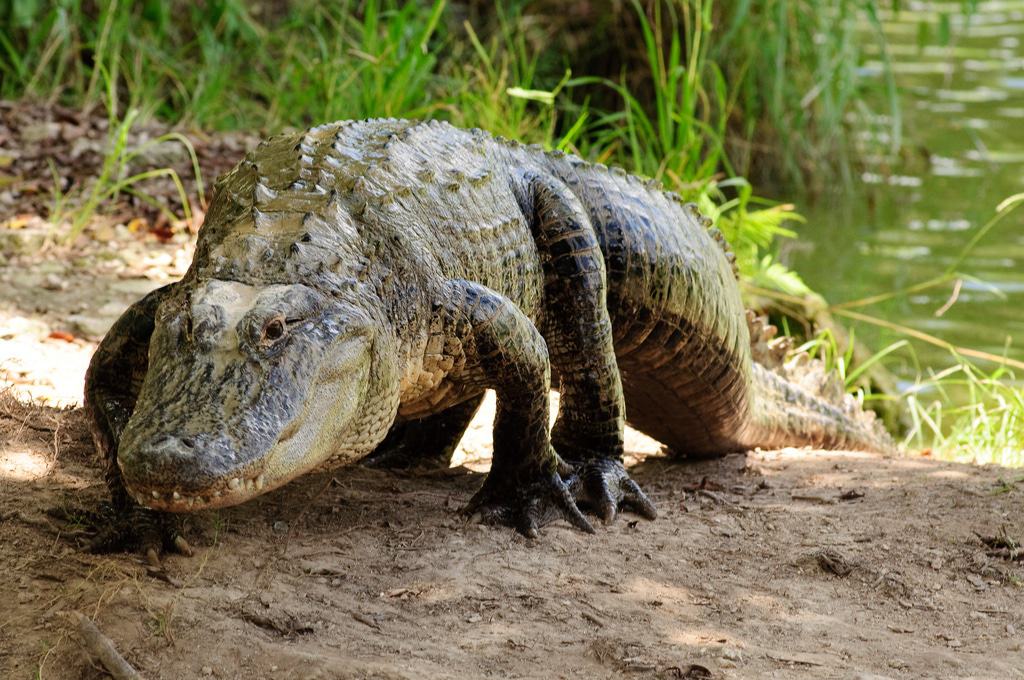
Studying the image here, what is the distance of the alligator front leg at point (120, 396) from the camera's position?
3150 millimetres

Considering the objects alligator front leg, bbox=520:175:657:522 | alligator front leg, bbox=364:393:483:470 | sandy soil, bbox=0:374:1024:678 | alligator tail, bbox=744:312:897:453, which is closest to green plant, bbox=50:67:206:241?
alligator front leg, bbox=364:393:483:470

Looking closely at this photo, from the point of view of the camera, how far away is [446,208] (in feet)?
11.9

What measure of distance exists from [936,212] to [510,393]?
823 cm

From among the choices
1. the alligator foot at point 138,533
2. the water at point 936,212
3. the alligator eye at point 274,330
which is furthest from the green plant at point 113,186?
the water at point 936,212

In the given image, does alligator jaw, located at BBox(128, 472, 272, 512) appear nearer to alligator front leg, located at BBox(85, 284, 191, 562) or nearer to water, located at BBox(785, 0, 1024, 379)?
alligator front leg, located at BBox(85, 284, 191, 562)

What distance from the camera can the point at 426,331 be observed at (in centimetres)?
335

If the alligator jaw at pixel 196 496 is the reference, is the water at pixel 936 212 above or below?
below

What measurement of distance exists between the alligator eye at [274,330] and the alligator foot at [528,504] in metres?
1.15

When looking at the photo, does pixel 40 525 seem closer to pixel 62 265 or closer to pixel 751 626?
pixel 751 626

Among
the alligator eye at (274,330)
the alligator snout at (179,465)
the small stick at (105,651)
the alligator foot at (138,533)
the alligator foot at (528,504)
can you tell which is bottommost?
the alligator foot at (528,504)

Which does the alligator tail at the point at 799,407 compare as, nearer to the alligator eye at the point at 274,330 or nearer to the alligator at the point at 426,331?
the alligator at the point at 426,331

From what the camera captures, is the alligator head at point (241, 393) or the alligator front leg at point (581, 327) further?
the alligator front leg at point (581, 327)

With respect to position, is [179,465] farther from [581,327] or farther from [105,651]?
[581,327]

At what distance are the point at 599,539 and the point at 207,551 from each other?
1191 millimetres
